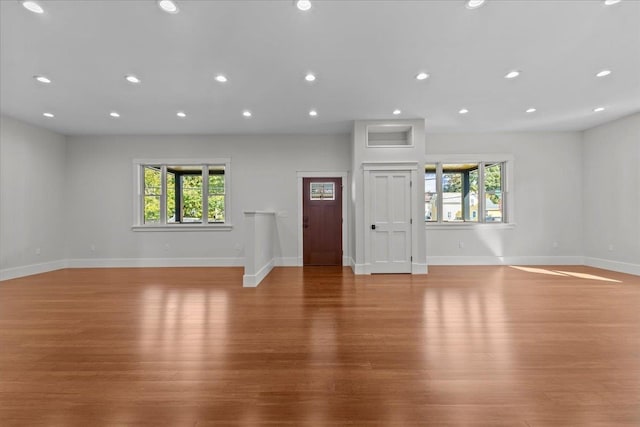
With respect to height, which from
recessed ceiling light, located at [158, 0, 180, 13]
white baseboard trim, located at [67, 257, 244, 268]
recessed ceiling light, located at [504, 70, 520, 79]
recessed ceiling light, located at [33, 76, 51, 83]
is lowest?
white baseboard trim, located at [67, 257, 244, 268]

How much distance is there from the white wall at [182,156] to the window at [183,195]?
193mm

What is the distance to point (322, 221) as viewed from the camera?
22.5 ft

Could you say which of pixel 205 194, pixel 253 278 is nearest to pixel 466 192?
pixel 253 278

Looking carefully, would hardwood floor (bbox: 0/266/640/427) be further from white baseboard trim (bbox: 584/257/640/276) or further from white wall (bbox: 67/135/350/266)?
white wall (bbox: 67/135/350/266)

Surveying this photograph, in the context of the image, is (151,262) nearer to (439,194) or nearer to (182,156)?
(182,156)

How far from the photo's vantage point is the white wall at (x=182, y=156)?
674 centimetres

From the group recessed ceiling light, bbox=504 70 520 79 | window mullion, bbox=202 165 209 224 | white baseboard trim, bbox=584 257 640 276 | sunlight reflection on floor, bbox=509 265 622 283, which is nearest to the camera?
recessed ceiling light, bbox=504 70 520 79

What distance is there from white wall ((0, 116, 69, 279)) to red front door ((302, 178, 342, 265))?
5.75 m

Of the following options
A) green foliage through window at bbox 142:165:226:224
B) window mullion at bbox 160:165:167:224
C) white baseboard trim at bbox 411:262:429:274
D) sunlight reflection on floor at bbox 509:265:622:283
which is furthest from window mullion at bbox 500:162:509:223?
window mullion at bbox 160:165:167:224

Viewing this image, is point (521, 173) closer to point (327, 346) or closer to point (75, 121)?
point (327, 346)

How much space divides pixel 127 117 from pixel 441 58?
5787mm

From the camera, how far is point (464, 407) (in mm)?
1691

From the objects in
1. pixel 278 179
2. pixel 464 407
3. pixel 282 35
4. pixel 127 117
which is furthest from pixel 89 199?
pixel 464 407

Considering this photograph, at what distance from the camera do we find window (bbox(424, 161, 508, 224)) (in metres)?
6.88
